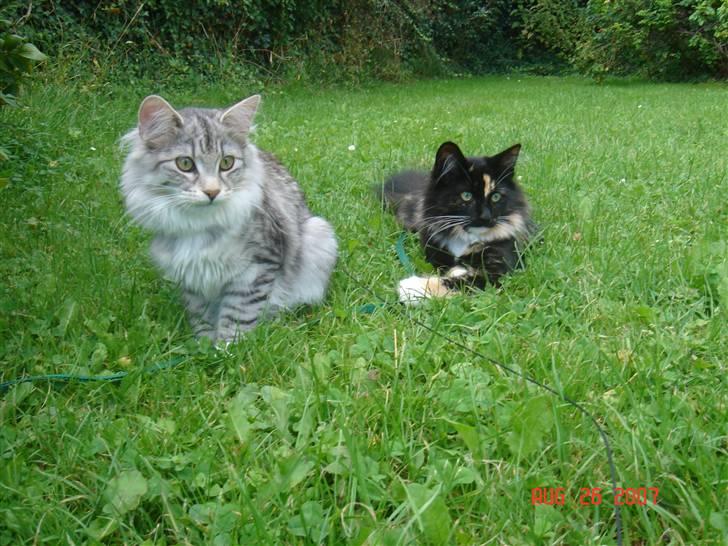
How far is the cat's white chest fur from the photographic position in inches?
112

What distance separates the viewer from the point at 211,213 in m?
2.81

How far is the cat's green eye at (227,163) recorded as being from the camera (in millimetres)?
2855

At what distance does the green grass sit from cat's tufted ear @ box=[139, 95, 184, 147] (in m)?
0.81

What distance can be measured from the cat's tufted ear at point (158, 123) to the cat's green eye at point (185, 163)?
12cm

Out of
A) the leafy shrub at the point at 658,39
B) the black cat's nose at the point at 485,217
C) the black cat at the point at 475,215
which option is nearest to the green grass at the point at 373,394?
the black cat at the point at 475,215

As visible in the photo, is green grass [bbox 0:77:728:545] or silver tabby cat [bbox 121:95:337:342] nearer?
green grass [bbox 0:77:728:545]

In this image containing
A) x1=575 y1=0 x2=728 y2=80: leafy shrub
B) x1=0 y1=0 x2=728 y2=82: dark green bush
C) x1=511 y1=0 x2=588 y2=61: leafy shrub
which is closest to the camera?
x1=0 y1=0 x2=728 y2=82: dark green bush

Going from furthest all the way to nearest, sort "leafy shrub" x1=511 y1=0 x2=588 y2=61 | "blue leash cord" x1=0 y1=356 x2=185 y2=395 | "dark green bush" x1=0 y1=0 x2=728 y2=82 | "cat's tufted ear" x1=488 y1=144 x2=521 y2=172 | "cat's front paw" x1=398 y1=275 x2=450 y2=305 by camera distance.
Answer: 1. "leafy shrub" x1=511 y1=0 x2=588 y2=61
2. "dark green bush" x1=0 y1=0 x2=728 y2=82
3. "cat's tufted ear" x1=488 y1=144 x2=521 y2=172
4. "cat's front paw" x1=398 y1=275 x2=450 y2=305
5. "blue leash cord" x1=0 y1=356 x2=185 y2=395

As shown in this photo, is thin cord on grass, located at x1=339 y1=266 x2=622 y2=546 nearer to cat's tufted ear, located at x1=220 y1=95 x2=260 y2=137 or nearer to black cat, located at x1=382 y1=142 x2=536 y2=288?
black cat, located at x1=382 y1=142 x2=536 y2=288

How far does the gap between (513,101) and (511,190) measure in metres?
9.04

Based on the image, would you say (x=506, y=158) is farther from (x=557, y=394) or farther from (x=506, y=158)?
(x=557, y=394)

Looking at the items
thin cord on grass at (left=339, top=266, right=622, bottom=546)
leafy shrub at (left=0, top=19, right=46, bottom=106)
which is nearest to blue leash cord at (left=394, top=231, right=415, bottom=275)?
thin cord on grass at (left=339, top=266, right=622, bottom=546)

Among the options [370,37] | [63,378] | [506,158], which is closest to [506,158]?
[506,158]

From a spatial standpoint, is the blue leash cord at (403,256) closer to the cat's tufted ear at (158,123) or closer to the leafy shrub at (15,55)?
the cat's tufted ear at (158,123)
